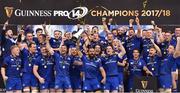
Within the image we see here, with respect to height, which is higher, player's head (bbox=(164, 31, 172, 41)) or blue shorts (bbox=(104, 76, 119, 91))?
player's head (bbox=(164, 31, 172, 41))

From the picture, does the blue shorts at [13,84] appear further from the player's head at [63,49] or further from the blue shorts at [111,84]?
the blue shorts at [111,84]

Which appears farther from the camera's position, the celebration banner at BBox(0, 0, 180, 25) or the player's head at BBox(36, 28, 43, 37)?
the celebration banner at BBox(0, 0, 180, 25)

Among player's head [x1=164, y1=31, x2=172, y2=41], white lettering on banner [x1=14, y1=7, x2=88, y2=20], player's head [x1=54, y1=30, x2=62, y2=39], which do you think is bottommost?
player's head [x1=164, y1=31, x2=172, y2=41]

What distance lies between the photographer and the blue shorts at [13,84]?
51.6 ft

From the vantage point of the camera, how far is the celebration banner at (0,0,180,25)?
17.2m

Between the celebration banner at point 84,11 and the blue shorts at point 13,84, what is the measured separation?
2.21 m

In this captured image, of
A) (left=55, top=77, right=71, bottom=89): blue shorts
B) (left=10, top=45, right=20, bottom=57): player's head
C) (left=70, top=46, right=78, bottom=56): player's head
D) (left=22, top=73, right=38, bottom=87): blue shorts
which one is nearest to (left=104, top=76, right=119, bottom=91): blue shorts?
(left=55, top=77, right=71, bottom=89): blue shorts

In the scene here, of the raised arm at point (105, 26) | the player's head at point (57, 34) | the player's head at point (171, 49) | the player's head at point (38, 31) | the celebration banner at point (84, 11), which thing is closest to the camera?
the player's head at point (171, 49)

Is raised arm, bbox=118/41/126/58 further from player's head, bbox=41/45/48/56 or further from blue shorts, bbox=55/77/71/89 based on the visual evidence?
player's head, bbox=41/45/48/56

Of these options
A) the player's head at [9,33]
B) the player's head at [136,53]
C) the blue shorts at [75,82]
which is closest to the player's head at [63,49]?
the blue shorts at [75,82]

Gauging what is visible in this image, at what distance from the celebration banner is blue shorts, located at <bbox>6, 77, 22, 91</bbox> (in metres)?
2.21

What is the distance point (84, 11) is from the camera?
1734 cm

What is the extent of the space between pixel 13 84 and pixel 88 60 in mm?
2233

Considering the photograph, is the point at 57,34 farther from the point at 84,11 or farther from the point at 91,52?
the point at 84,11
